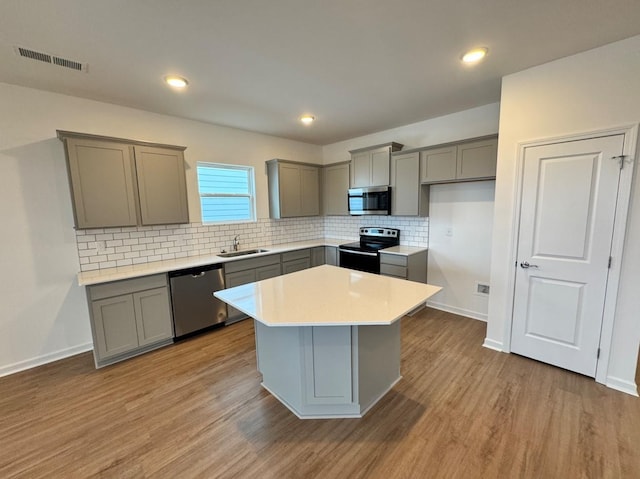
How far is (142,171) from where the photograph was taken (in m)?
3.01

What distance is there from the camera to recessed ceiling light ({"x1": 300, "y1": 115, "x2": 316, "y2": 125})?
11.8ft

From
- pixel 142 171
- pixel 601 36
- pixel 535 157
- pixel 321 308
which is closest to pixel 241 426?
pixel 321 308

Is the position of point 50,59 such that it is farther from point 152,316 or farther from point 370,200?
point 370,200

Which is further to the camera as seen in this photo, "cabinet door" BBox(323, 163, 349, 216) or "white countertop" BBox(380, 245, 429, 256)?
"cabinet door" BBox(323, 163, 349, 216)

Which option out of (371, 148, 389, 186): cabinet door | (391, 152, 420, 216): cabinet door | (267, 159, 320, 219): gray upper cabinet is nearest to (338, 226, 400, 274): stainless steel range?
(391, 152, 420, 216): cabinet door

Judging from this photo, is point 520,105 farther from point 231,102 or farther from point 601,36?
point 231,102

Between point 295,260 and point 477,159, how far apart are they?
2.84m

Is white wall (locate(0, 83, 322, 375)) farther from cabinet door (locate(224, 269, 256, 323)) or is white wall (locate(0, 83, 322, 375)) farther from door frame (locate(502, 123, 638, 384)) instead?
door frame (locate(502, 123, 638, 384))

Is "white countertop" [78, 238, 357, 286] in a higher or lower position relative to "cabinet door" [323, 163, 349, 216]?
lower

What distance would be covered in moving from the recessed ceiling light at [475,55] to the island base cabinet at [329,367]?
2.28 m

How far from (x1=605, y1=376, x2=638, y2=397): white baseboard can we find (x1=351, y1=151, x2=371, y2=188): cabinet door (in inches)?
130

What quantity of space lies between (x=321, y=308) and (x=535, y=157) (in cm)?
241

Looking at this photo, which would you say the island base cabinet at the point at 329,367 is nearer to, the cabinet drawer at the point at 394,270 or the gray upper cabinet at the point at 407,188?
the cabinet drawer at the point at 394,270

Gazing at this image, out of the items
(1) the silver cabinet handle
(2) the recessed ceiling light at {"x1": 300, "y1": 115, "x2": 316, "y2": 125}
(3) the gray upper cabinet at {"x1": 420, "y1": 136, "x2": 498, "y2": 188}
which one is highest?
(2) the recessed ceiling light at {"x1": 300, "y1": 115, "x2": 316, "y2": 125}
